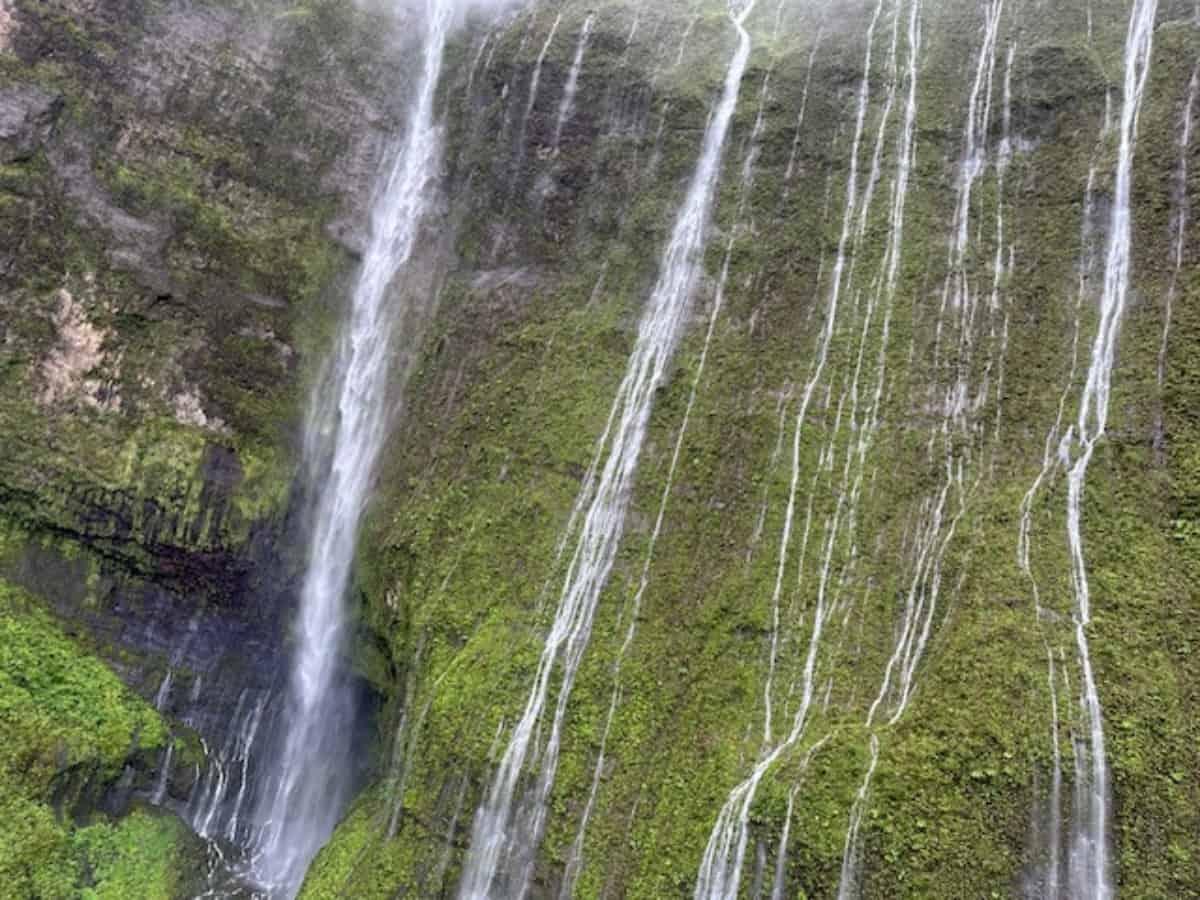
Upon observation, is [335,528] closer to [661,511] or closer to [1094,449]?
[661,511]

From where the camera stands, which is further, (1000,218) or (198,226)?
(198,226)

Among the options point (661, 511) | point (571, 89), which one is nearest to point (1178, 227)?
point (661, 511)

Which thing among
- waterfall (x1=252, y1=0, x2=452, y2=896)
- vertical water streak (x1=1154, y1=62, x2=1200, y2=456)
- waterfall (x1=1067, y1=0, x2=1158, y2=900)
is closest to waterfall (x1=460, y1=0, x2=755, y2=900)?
waterfall (x1=252, y1=0, x2=452, y2=896)

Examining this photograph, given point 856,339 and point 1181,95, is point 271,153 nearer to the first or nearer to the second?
point 856,339

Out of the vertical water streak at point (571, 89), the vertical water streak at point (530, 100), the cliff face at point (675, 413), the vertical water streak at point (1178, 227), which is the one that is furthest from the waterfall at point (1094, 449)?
the vertical water streak at point (530, 100)

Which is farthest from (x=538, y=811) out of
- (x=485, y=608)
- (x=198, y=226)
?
(x=198, y=226)

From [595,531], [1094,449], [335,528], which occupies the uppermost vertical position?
[1094,449]
